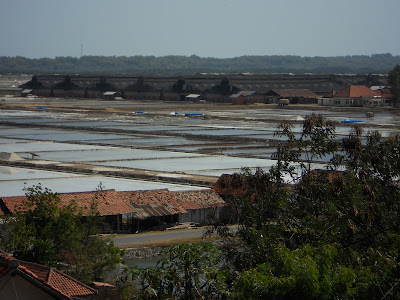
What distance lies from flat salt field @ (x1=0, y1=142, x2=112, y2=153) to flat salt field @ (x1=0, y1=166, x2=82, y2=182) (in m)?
7.82

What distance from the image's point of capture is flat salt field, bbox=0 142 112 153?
38.3m

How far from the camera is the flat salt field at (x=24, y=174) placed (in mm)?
27703

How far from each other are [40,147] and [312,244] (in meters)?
30.8

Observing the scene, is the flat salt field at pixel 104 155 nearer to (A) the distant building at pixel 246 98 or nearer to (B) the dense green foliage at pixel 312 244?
(B) the dense green foliage at pixel 312 244

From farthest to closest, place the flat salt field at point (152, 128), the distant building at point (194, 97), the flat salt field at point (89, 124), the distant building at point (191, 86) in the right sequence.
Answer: the distant building at point (191, 86) < the distant building at point (194, 97) < the flat salt field at point (89, 124) < the flat salt field at point (152, 128)

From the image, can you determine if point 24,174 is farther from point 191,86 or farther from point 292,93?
point 191,86

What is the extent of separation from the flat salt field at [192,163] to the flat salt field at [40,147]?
6.11 m

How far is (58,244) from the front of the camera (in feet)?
44.0

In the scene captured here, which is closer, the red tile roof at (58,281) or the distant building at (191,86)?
the red tile roof at (58,281)

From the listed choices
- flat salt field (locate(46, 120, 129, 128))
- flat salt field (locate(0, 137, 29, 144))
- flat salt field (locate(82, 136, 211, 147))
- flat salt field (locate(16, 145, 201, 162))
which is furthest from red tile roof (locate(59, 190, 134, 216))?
flat salt field (locate(46, 120, 129, 128))

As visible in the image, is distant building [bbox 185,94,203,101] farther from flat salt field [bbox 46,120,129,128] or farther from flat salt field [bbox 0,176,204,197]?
flat salt field [bbox 0,176,204,197]

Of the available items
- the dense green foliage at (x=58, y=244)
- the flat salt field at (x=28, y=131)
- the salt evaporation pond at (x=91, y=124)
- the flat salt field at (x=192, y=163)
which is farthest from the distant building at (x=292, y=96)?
the dense green foliage at (x=58, y=244)

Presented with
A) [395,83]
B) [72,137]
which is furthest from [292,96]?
[72,137]

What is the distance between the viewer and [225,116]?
67000mm
